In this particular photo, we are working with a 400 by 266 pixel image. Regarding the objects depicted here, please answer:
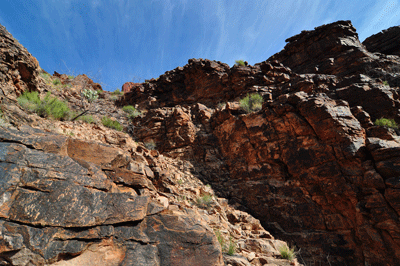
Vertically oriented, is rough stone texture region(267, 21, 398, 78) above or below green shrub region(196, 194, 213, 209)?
above

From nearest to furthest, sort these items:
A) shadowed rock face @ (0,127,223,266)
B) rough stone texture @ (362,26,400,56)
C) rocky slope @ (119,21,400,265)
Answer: shadowed rock face @ (0,127,223,266) → rocky slope @ (119,21,400,265) → rough stone texture @ (362,26,400,56)

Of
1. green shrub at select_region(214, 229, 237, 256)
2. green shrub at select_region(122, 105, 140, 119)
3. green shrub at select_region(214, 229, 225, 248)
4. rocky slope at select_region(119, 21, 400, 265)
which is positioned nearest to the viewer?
green shrub at select_region(214, 229, 237, 256)

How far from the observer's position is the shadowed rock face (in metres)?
2.47

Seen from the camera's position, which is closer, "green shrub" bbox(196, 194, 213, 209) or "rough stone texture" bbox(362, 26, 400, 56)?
"green shrub" bbox(196, 194, 213, 209)

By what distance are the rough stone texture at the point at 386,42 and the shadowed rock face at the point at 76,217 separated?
20572 mm

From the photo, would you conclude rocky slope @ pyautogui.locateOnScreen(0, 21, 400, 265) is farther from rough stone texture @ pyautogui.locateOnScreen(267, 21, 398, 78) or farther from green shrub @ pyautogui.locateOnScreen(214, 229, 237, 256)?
green shrub @ pyautogui.locateOnScreen(214, 229, 237, 256)

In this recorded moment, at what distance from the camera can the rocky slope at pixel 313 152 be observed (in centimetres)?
608

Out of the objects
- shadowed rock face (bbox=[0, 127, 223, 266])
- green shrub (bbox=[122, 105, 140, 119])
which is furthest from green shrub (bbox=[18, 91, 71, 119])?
green shrub (bbox=[122, 105, 140, 119])

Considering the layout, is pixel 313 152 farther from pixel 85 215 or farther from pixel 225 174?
pixel 85 215

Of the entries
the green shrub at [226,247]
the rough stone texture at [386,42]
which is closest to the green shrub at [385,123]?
the green shrub at [226,247]

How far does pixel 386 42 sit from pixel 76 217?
2285 centimetres

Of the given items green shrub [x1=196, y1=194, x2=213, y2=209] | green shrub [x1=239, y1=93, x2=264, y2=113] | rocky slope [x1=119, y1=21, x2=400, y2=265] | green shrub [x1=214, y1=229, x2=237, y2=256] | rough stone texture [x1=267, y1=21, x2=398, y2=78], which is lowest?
green shrub [x1=214, y1=229, x2=237, y2=256]

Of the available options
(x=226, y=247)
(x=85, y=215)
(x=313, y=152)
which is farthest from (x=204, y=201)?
(x=313, y=152)

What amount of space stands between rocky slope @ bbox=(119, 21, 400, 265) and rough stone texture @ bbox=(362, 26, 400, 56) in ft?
11.6
